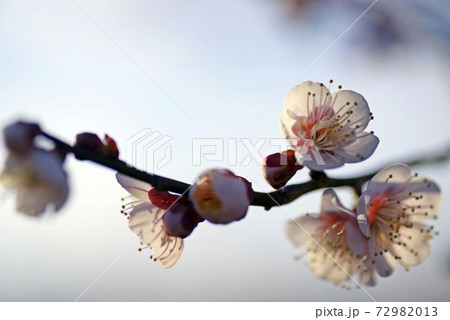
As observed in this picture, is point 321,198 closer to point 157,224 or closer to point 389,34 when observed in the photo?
point 157,224

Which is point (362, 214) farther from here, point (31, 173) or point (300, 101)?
point (31, 173)

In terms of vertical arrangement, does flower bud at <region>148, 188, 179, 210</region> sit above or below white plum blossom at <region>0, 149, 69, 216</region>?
above

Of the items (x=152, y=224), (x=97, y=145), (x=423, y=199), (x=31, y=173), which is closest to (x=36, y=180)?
(x=31, y=173)

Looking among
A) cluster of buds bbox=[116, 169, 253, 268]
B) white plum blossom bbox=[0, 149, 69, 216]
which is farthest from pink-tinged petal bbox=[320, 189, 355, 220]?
white plum blossom bbox=[0, 149, 69, 216]

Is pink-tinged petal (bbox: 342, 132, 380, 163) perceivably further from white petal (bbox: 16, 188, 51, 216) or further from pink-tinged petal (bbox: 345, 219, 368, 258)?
white petal (bbox: 16, 188, 51, 216)

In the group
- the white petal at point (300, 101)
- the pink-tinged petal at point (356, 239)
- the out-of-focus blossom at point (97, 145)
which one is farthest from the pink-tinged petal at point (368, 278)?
the out-of-focus blossom at point (97, 145)

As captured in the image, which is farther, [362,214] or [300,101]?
[300,101]
